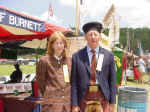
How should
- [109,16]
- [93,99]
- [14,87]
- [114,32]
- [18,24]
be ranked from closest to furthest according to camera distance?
1. [93,99]
2. [18,24]
3. [14,87]
4. [114,32]
5. [109,16]

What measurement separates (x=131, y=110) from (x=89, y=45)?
110 cm

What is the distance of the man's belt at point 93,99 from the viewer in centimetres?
227

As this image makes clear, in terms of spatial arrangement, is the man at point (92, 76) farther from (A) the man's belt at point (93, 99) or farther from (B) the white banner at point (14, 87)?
(B) the white banner at point (14, 87)

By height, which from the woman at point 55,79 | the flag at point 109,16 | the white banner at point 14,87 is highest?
the flag at point 109,16

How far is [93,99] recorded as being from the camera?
228cm

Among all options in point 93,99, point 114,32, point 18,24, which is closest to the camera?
point 93,99

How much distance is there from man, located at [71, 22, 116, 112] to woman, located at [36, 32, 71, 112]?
0.10m

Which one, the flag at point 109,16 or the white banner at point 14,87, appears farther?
the flag at point 109,16

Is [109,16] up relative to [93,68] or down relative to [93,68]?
up

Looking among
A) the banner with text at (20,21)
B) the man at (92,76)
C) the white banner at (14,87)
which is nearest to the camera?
the man at (92,76)

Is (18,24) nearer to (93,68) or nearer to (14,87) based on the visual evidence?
(14,87)

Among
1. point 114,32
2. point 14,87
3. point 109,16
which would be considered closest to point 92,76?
point 14,87

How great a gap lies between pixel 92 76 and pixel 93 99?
0.28 m

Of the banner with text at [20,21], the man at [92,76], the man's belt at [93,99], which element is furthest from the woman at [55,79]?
the banner with text at [20,21]
